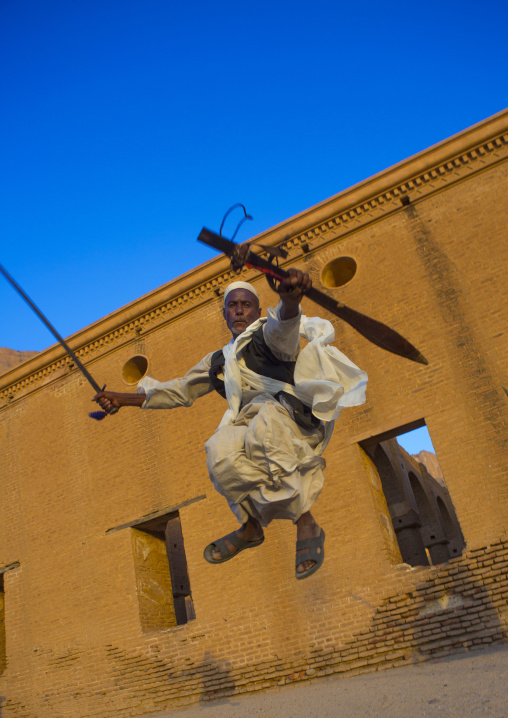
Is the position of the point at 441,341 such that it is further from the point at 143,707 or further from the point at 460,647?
the point at 143,707

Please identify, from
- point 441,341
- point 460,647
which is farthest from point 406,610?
point 441,341

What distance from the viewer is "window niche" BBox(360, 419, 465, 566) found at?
13055 mm

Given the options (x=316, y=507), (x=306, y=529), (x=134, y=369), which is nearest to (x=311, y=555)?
(x=306, y=529)

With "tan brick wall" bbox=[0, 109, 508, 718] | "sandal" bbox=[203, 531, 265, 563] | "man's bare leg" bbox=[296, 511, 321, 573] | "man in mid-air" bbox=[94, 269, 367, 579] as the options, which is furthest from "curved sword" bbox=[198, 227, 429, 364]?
"tan brick wall" bbox=[0, 109, 508, 718]

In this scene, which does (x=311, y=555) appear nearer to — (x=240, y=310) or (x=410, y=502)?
(x=240, y=310)

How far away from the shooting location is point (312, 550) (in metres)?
3.77

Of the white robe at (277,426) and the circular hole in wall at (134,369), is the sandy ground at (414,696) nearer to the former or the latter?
the white robe at (277,426)

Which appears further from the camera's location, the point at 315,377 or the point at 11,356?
the point at 11,356

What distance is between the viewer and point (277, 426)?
3885 millimetres

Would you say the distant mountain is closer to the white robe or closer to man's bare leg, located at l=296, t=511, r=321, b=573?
the white robe

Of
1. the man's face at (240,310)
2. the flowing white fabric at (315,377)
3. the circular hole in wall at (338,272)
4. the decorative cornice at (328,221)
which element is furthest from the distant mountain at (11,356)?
the flowing white fabric at (315,377)

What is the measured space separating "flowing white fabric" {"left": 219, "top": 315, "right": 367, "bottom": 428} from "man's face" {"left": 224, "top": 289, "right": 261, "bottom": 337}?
21 cm

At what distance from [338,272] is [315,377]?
8.16 meters

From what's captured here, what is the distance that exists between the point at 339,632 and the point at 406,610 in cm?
106
